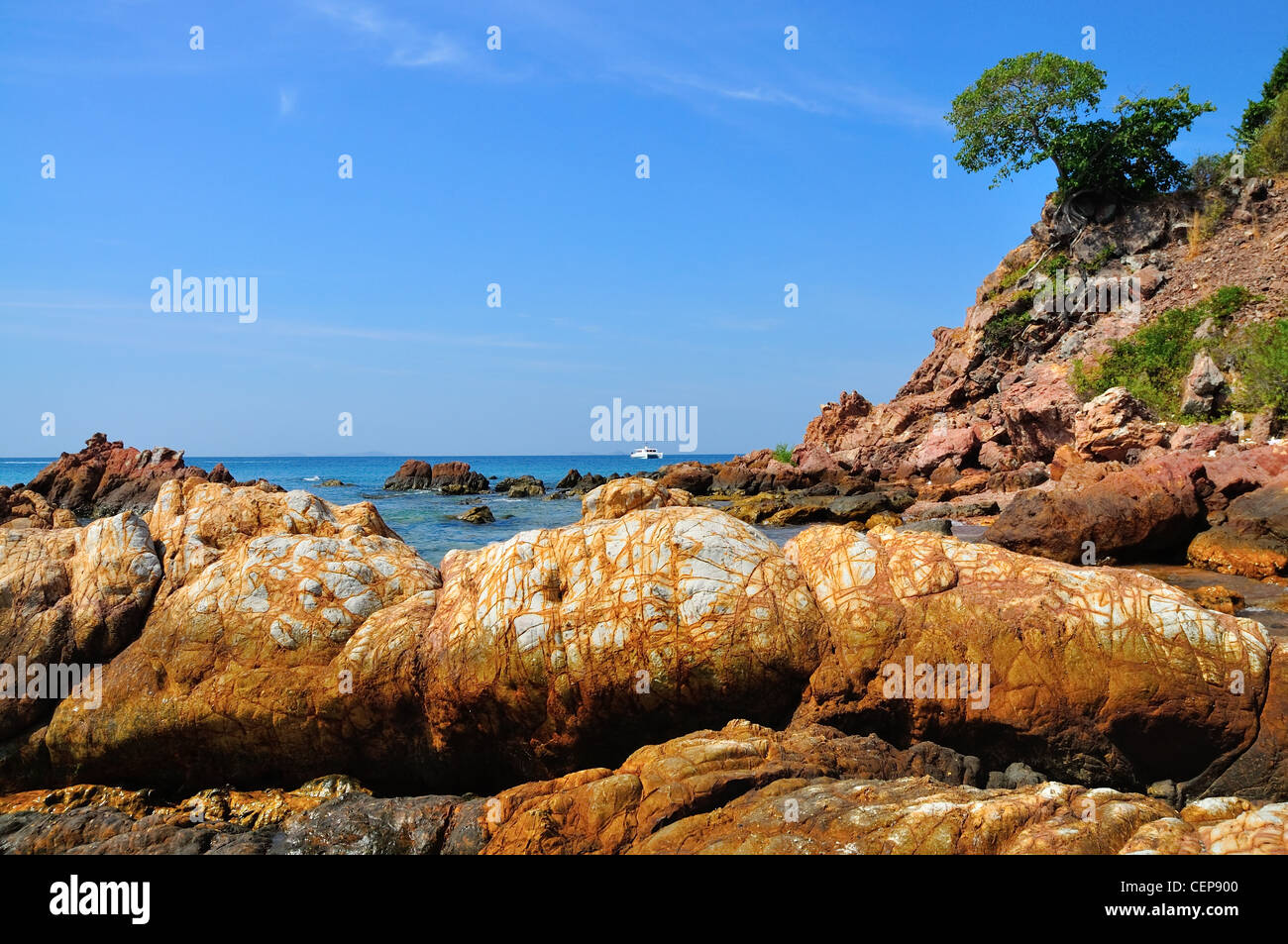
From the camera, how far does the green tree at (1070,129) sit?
36.5 metres

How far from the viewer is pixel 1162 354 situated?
100 feet

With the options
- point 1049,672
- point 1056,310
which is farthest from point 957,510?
point 1056,310

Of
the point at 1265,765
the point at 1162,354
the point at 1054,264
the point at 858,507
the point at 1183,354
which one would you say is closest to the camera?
the point at 1265,765

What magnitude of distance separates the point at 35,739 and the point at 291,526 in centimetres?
276

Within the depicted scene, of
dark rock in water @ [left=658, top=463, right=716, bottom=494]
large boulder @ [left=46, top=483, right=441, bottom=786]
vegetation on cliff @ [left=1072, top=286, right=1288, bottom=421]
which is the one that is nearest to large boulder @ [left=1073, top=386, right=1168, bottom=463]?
vegetation on cliff @ [left=1072, top=286, right=1288, bottom=421]

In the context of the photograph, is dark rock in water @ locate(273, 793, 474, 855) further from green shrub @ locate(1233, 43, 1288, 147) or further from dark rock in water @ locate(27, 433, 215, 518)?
green shrub @ locate(1233, 43, 1288, 147)

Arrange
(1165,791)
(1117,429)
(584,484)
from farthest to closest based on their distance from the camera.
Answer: (584,484) < (1117,429) < (1165,791)

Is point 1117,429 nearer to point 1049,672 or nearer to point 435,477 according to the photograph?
point 1049,672

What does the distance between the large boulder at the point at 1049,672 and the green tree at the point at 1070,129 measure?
1554 inches

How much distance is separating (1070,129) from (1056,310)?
901 cm

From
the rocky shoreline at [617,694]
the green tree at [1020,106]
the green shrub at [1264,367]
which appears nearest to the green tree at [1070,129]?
the green tree at [1020,106]

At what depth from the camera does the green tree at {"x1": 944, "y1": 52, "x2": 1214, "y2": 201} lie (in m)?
36.5
